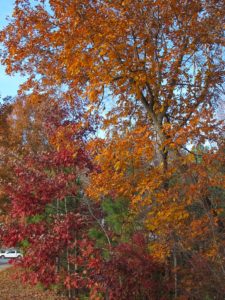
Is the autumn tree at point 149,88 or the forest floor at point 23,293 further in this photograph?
the forest floor at point 23,293

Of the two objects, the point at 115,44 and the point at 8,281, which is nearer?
the point at 115,44

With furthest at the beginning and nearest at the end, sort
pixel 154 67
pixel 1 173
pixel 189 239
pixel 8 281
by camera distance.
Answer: pixel 1 173
pixel 8 281
pixel 154 67
pixel 189 239

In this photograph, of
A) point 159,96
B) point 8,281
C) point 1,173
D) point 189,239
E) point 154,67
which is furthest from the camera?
point 1,173

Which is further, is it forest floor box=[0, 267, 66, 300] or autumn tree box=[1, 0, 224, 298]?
forest floor box=[0, 267, 66, 300]

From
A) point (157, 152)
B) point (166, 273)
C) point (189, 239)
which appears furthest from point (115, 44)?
point (166, 273)

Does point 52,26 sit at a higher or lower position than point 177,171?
higher

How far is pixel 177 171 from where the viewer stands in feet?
22.2

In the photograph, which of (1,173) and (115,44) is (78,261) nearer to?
(115,44)

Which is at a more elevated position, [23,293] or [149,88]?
[149,88]

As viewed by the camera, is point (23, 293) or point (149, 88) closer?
point (149, 88)

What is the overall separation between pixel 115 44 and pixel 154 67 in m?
0.84

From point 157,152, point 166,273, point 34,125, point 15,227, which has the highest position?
point 34,125

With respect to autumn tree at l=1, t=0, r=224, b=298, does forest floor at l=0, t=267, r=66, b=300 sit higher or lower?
lower

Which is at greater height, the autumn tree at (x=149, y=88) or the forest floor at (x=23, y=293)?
the autumn tree at (x=149, y=88)
